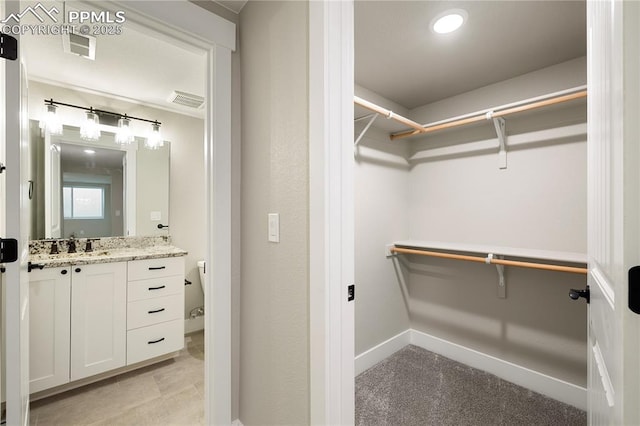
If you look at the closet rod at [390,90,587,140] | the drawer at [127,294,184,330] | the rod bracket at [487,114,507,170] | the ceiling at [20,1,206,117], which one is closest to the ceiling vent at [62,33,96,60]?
the ceiling at [20,1,206,117]

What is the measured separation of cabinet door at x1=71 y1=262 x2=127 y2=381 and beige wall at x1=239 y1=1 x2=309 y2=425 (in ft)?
4.33

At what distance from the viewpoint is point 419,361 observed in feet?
7.58

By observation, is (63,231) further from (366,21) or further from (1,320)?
(366,21)

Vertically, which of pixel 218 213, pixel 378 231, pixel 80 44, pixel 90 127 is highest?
pixel 80 44

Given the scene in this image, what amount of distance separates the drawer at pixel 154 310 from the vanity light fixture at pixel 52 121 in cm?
160

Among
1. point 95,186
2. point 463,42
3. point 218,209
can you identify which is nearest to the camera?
point 218,209

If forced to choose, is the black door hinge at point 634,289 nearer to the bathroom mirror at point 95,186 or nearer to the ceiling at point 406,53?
the ceiling at point 406,53

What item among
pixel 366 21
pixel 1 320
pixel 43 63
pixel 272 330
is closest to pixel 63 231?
pixel 43 63

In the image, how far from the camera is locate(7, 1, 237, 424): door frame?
4.54ft

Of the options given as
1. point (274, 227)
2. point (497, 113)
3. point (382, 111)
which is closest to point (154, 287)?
point (274, 227)

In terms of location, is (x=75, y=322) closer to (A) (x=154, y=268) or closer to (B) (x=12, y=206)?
(A) (x=154, y=268)

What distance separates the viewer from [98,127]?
252cm

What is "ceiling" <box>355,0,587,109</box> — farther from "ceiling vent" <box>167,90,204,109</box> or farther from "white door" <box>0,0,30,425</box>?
"ceiling vent" <box>167,90,204,109</box>

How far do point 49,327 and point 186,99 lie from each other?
213 cm
